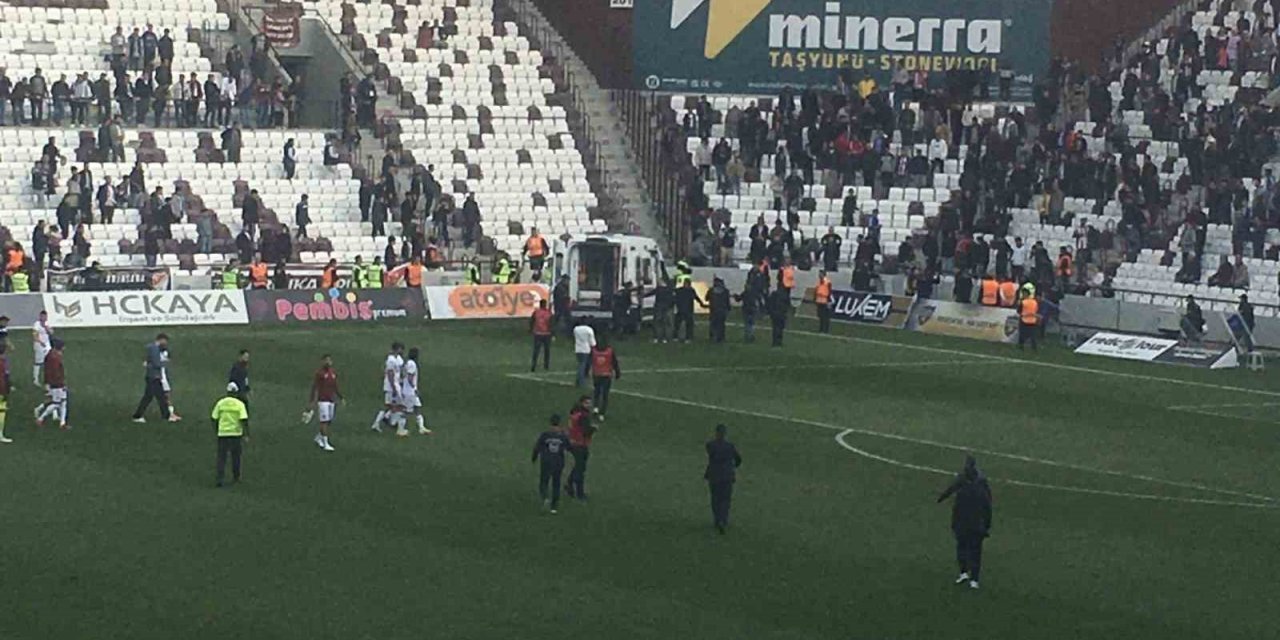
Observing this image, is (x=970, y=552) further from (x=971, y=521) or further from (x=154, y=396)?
(x=154, y=396)

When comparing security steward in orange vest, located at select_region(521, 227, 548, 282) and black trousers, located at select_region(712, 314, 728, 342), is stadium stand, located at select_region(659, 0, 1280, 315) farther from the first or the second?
black trousers, located at select_region(712, 314, 728, 342)

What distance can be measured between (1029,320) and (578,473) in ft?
84.8

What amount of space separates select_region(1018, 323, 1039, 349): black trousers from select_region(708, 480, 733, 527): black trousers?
27173 mm

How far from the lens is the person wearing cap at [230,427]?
1357 inches

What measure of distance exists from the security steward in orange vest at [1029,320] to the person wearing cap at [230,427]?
2699 centimetres

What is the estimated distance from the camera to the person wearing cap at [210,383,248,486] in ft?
113

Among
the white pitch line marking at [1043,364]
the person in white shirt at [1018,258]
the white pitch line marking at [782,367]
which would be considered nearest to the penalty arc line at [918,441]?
the white pitch line marking at [782,367]

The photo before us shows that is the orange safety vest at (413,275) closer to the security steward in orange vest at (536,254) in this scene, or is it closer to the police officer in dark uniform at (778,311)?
the security steward in orange vest at (536,254)

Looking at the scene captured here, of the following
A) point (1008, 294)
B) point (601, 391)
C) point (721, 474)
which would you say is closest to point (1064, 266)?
point (1008, 294)

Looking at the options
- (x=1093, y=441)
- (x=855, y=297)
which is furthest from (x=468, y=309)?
(x=1093, y=441)

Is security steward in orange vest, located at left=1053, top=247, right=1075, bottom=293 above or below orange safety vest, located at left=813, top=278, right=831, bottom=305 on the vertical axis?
above

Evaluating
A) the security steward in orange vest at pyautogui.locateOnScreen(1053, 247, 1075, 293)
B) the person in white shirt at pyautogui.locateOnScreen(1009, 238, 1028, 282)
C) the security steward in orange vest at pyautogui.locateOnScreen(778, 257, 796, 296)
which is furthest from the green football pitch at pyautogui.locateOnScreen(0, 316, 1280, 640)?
the person in white shirt at pyautogui.locateOnScreen(1009, 238, 1028, 282)

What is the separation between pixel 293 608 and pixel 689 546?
6.07m

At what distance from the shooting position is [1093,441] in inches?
1666
